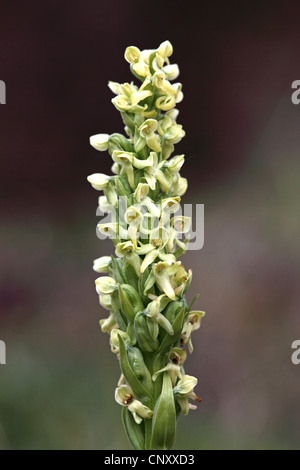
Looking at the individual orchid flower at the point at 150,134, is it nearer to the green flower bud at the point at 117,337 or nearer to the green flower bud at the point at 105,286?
the green flower bud at the point at 105,286

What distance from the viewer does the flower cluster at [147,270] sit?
1316 millimetres

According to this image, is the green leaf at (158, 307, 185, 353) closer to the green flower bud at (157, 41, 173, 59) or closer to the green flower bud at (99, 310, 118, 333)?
the green flower bud at (99, 310, 118, 333)

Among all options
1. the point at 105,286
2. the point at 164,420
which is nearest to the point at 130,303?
the point at 105,286

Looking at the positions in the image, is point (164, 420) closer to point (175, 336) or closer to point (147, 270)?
point (175, 336)

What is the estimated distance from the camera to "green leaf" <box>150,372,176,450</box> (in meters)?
1.30

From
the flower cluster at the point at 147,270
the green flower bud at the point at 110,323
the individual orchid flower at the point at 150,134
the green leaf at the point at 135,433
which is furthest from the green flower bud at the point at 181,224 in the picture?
the green leaf at the point at 135,433

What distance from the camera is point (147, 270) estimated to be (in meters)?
1.34

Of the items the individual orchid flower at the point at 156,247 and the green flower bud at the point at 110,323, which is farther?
the green flower bud at the point at 110,323

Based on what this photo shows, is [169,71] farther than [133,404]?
Yes

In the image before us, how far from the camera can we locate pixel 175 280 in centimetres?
136

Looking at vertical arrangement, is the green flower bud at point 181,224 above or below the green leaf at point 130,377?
above

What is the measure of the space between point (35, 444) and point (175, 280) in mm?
1479

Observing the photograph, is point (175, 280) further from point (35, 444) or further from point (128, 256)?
point (35, 444)

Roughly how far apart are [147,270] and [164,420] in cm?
38
